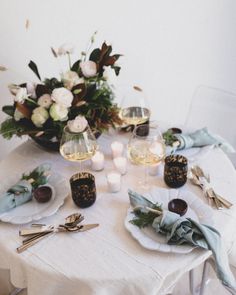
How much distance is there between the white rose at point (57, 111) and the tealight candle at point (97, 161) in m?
0.19

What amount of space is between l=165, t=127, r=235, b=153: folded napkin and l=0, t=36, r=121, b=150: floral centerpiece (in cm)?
25

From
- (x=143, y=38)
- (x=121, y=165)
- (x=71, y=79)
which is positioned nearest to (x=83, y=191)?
(x=121, y=165)

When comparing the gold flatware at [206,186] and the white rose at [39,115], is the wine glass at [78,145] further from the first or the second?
the gold flatware at [206,186]

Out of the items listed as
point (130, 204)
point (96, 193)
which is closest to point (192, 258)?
point (130, 204)

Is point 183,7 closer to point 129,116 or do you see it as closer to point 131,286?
point 129,116

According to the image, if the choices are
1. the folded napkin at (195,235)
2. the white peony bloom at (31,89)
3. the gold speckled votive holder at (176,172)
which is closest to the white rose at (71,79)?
the white peony bloom at (31,89)

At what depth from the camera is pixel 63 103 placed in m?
1.23

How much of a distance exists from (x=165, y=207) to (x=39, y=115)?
54 cm

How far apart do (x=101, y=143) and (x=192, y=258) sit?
66 cm

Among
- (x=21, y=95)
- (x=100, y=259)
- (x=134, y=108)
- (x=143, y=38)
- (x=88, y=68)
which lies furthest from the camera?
(x=143, y=38)

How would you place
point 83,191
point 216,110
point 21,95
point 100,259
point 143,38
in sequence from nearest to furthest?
point 100,259, point 83,191, point 21,95, point 216,110, point 143,38

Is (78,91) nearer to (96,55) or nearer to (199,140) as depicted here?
(96,55)

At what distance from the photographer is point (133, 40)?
2.09 metres

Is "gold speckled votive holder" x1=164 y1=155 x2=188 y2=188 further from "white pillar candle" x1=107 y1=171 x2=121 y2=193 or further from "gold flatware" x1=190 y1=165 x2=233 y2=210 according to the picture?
"white pillar candle" x1=107 y1=171 x2=121 y2=193
